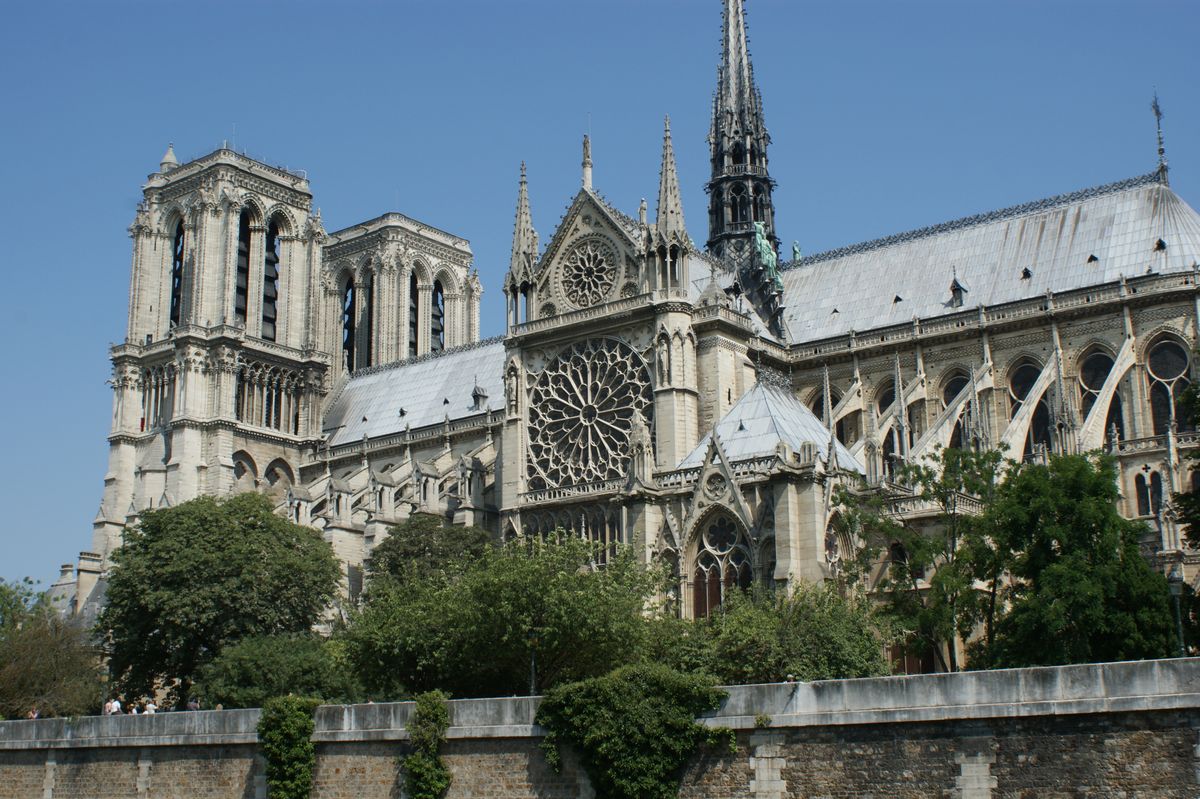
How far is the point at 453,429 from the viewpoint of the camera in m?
71.6

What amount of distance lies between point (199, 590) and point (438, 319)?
47691 mm

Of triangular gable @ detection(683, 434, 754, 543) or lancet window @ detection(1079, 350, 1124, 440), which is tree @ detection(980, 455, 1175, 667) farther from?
lancet window @ detection(1079, 350, 1124, 440)

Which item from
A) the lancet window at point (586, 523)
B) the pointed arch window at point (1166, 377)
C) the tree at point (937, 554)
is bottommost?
the tree at point (937, 554)

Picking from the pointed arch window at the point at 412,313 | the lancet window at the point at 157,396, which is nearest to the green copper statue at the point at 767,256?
the pointed arch window at the point at 412,313

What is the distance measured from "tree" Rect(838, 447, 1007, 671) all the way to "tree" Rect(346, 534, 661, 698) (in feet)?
20.0

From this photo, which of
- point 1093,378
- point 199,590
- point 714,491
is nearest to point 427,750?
point 714,491

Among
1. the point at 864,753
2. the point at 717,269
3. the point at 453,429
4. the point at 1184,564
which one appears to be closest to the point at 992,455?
the point at 1184,564

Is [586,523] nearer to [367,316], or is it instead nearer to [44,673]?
[44,673]

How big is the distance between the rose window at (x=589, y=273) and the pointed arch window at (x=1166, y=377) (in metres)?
18.8

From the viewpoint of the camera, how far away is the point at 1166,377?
175 feet

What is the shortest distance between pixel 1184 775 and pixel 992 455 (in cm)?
1786

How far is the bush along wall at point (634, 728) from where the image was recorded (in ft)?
89.8

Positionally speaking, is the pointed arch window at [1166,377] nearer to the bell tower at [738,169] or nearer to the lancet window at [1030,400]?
the lancet window at [1030,400]

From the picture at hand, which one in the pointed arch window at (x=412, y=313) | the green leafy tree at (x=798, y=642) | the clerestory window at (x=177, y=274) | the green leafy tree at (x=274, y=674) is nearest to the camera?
the green leafy tree at (x=798, y=642)
